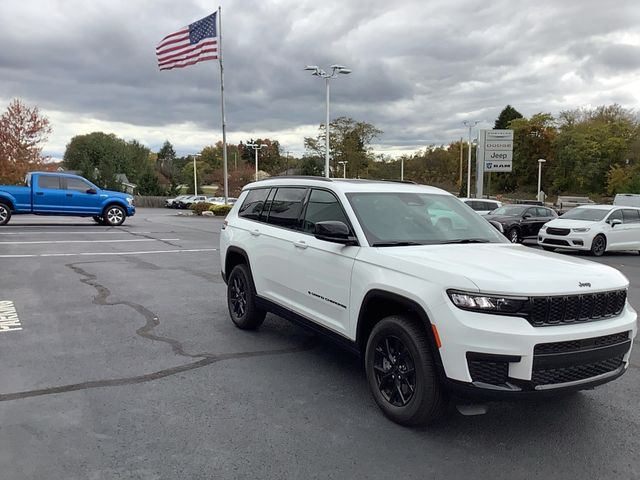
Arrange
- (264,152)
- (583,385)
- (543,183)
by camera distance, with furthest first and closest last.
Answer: (264,152), (543,183), (583,385)

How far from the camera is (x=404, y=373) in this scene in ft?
12.4

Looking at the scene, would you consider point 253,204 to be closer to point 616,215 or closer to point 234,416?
point 234,416

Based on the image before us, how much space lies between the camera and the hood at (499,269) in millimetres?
3354

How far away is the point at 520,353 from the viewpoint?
3.24 meters

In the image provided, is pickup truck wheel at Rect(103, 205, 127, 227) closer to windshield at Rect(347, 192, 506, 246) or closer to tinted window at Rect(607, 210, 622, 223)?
tinted window at Rect(607, 210, 622, 223)

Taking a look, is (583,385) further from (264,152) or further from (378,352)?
(264,152)

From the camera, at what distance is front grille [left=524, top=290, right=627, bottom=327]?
3348 millimetres

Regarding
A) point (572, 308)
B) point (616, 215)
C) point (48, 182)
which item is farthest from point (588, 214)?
point (48, 182)

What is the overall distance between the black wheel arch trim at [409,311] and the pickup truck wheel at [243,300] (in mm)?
2077

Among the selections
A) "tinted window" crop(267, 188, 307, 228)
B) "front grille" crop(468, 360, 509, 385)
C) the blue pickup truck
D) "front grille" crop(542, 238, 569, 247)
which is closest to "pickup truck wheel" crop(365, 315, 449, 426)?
"front grille" crop(468, 360, 509, 385)

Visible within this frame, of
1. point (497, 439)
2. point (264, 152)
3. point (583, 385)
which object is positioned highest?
point (264, 152)

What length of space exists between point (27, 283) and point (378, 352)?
23.7 ft

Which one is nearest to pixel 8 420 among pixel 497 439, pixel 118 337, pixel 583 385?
Result: pixel 118 337

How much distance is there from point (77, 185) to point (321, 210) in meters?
17.9
